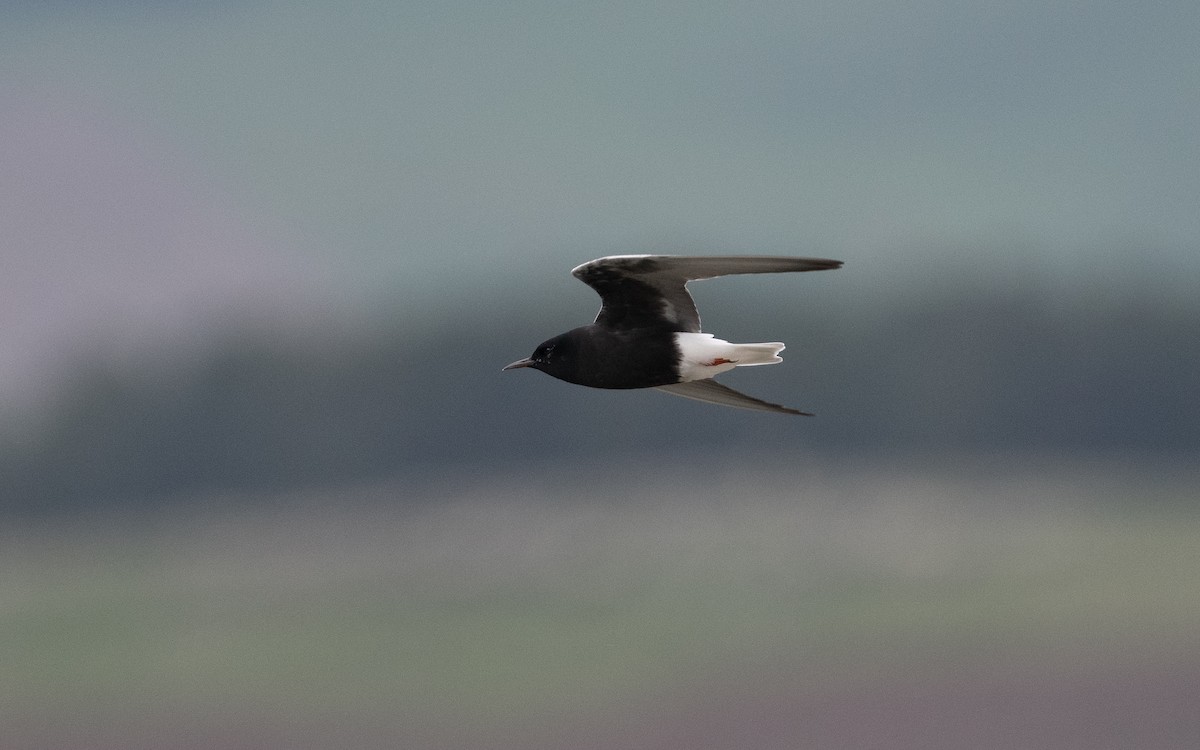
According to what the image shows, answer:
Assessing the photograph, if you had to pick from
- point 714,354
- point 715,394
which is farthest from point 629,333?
point 715,394

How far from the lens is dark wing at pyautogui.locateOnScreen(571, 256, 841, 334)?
11758 millimetres

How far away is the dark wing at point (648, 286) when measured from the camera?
11758 mm

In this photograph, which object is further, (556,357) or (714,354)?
(556,357)

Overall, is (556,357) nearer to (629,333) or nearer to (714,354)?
(629,333)

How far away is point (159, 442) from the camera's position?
93.7m

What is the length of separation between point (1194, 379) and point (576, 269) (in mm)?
89158

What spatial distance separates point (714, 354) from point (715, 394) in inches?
37.5

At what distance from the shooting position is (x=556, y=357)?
40.6 feet

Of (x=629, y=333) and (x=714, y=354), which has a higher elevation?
(x=629, y=333)

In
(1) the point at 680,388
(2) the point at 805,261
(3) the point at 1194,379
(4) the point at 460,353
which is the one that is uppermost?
(2) the point at 805,261

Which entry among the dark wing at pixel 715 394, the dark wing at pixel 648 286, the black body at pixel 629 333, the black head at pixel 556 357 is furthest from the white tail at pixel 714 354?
the black head at pixel 556 357

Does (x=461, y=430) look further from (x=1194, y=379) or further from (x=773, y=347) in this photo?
(x=773, y=347)

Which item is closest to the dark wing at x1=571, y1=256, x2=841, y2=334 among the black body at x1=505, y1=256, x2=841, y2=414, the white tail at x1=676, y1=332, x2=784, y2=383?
the black body at x1=505, y1=256, x2=841, y2=414

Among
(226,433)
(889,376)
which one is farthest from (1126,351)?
(226,433)
